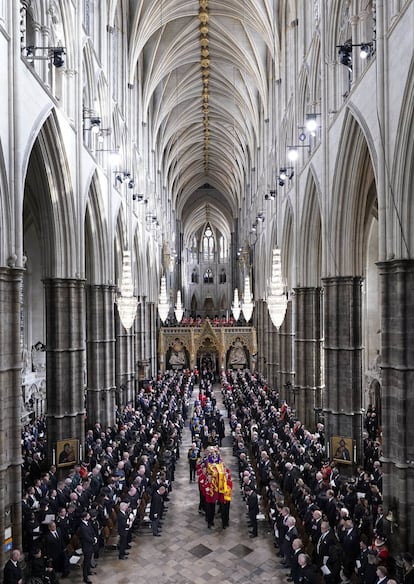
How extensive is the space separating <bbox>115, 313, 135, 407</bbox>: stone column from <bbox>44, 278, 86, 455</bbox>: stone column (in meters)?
9.91

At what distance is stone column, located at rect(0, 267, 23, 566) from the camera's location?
1086 centimetres

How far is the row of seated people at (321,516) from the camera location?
9.30 meters

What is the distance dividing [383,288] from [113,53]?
2063 centimetres

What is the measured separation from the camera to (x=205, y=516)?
1406 cm

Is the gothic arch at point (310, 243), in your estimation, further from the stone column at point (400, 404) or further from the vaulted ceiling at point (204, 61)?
the vaulted ceiling at point (204, 61)

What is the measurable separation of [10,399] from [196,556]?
583 centimetres

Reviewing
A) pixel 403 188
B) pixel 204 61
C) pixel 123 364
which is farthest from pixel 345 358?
pixel 204 61

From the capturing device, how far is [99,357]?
864 inches

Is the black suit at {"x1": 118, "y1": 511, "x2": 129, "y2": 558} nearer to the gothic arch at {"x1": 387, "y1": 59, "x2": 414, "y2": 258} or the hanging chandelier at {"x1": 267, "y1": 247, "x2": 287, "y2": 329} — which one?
the gothic arch at {"x1": 387, "y1": 59, "x2": 414, "y2": 258}

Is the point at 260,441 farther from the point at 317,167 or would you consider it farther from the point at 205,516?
the point at 317,167

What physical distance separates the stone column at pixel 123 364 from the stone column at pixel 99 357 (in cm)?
482

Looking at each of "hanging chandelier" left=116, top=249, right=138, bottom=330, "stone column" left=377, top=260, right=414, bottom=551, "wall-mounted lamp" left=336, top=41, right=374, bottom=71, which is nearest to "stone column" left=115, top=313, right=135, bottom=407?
"hanging chandelier" left=116, top=249, right=138, bottom=330

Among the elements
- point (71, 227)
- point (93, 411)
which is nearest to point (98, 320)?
point (93, 411)

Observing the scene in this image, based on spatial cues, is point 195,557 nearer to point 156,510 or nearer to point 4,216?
point 156,510
